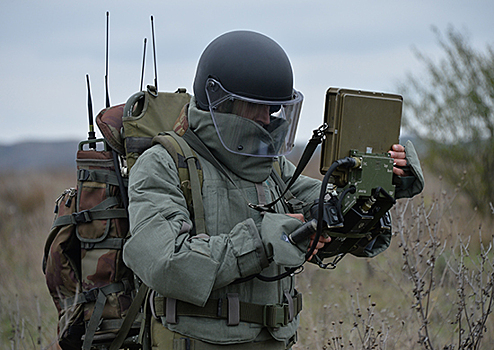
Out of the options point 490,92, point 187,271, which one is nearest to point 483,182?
point 490,92

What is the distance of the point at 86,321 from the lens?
2516 mm

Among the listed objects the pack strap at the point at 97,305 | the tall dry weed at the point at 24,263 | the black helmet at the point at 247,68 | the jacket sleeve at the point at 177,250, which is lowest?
the tall dry weed at the point at 24,263

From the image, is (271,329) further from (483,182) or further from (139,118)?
(483,182)

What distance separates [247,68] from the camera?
6.59 ft

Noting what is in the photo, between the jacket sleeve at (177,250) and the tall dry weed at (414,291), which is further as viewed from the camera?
the tall dry weed at (414,291)

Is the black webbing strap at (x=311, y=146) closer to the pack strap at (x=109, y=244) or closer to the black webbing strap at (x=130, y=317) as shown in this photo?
the black webbing strap at (x=130, y=317)

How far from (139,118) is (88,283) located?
0.91 meters

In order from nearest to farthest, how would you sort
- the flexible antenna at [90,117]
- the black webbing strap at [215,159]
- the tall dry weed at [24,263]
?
the black webbing strap at [215,159], the flexible antenna at [90,117], the tall dry weed at [24,263]

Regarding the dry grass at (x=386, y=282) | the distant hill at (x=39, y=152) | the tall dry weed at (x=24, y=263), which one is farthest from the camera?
the distant hill at (x=39, y=152)

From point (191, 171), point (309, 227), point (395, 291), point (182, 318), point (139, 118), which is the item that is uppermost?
point (139, 118)

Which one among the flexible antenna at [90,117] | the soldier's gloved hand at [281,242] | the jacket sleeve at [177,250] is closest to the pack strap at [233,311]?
the jacket sleeve at [177,250]

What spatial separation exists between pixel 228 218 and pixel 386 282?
2.54 meters

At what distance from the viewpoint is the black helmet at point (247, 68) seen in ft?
6.58

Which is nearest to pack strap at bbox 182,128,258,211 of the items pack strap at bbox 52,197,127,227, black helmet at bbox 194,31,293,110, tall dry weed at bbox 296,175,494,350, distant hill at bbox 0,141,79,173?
black helmet at bbox 194,31,293,110
